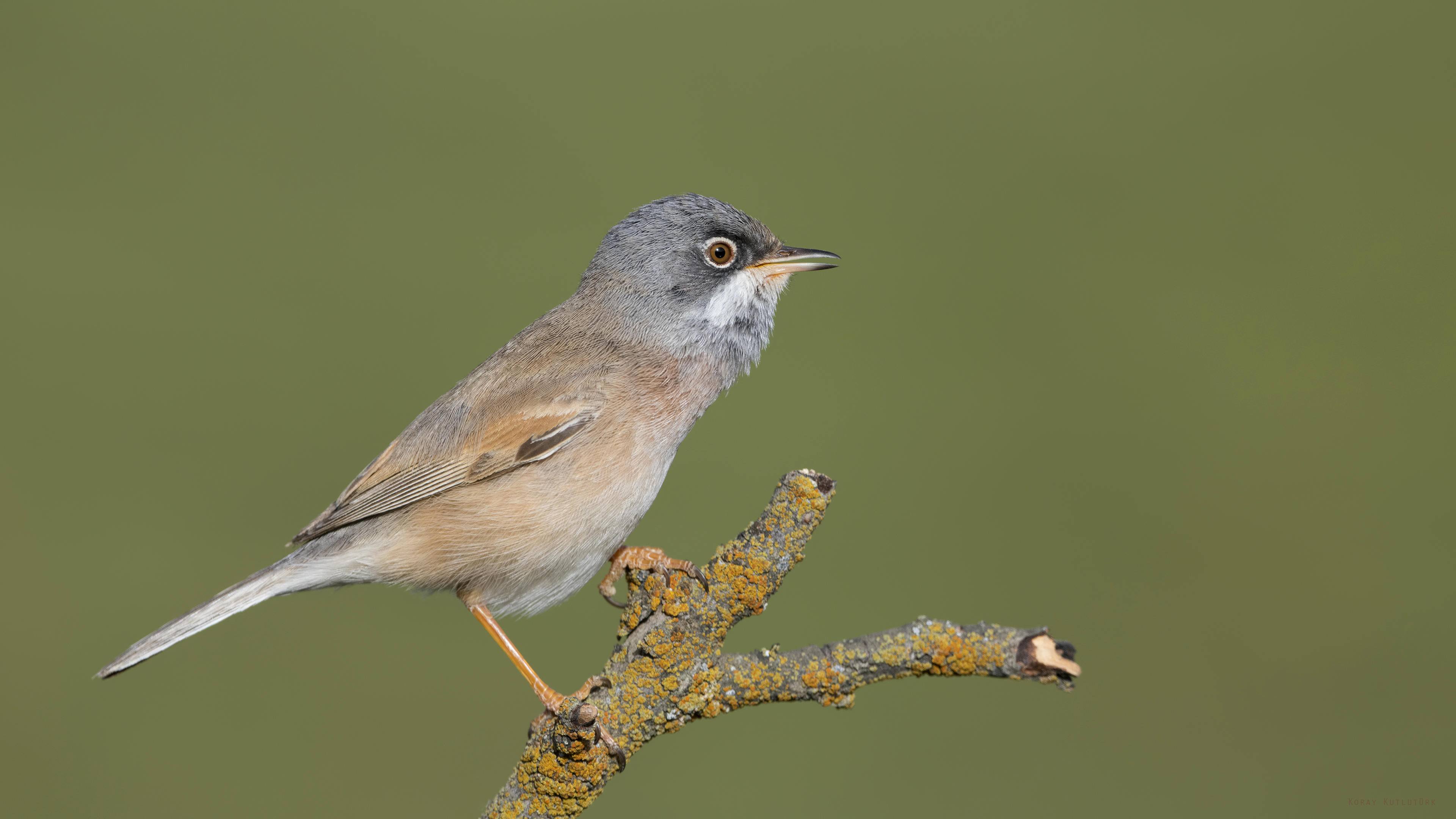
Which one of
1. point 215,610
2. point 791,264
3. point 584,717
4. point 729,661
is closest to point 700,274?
point 791,264

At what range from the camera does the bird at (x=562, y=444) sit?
9.78 feet

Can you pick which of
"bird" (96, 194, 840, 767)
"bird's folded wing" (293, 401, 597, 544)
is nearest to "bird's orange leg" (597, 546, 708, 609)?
"bird" (96, 194, 840, 767)

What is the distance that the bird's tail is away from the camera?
2789 mm

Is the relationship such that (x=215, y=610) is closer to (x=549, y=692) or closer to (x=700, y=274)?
(x=549, y=692)

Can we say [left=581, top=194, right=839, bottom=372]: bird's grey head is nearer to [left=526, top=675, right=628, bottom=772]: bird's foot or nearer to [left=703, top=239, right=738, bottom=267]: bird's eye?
[left=703, top=239, right=738, bottom=267]: bird's eye

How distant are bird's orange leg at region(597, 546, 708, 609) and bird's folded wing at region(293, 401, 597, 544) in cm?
43

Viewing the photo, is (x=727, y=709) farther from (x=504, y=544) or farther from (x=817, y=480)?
(x=504, y=544)

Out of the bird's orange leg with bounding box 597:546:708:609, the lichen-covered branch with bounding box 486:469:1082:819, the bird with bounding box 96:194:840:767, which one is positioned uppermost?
the bird with bounding box 96:194:840:767

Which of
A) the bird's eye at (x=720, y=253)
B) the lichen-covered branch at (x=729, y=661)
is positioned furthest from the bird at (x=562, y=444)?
the lichen-covered branch at (x=729, y=661)

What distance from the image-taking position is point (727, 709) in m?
2.57

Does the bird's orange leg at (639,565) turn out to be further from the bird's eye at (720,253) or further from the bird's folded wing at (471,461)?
the bird's eye at (720,253)

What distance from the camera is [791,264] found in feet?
11.3

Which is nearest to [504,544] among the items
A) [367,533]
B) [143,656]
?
[367,533]

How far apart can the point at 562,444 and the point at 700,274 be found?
81 centimetres
